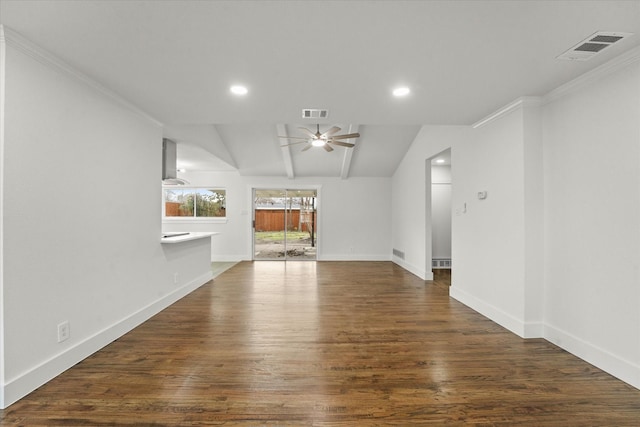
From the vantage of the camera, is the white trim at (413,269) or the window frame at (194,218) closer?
the white trim at (413,269)

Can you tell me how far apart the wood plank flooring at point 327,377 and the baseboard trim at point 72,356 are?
0.06 metres

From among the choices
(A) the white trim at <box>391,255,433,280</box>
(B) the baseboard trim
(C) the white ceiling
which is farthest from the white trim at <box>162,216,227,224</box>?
(A) the white trim at <box>391,255,433,280</box>

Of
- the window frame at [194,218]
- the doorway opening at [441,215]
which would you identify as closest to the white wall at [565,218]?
the doorway opening at [441,215]

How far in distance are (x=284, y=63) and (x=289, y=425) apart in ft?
8.01

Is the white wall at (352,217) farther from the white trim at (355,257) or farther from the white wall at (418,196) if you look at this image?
the white wall at (418,196)

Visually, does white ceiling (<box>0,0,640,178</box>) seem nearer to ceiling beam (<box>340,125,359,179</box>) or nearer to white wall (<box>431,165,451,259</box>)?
ceiling beam (<box>340,125,359,179</box>)

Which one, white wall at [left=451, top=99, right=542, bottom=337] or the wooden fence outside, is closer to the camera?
white wall at [left=451, top=99, right=542, bottom=337]

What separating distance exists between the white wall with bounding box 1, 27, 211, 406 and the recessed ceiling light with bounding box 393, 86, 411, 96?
8.83 feet

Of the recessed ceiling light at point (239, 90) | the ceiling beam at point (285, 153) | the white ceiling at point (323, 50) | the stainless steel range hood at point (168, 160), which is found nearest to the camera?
the white ceiling at point (323, 50)

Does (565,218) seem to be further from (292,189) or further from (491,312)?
(292,189)

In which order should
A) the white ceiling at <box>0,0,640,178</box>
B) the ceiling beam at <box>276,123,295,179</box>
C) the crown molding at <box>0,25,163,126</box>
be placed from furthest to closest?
the ceiling beam at <box>276,123,295,179</box>
the crown molding at <box>0,25,163,126</box>
the white ceiling at <box>0,0,640,178</box>

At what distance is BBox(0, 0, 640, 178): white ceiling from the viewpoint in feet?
5.16

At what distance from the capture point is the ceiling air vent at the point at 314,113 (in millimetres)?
3059

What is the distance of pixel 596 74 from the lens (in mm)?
2209
